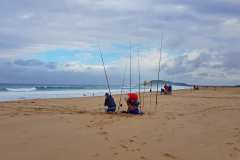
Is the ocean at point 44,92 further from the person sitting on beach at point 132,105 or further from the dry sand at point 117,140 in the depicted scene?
the dry sand at point 117,140

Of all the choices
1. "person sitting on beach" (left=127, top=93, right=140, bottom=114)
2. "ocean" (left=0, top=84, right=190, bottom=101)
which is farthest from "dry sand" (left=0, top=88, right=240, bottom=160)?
"ocean" (left=0, top=84, right=190, bottom=101)

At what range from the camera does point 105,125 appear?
31.6 ft

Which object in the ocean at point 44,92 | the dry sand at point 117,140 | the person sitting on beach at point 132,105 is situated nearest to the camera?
the dry sand at point 117,140

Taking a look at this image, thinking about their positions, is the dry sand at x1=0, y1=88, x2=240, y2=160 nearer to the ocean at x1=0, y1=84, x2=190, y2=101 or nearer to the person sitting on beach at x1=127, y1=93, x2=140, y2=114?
the person sitting on beach at x1=127, y1=93, x2=140, y2=114

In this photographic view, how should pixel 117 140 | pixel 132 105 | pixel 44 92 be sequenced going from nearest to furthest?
1. pixel 117 140
2. pixel 132 105
3. pixel 44 92

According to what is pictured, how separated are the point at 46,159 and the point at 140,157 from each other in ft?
5.31

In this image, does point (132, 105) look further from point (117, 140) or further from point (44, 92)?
point (44, 92)

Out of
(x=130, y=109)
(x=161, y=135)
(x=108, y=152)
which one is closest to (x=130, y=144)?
(x=108, y=152)

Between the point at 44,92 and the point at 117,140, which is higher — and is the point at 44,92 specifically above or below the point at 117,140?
above

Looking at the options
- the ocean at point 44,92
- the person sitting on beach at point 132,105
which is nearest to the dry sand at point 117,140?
the person sitting on beach at point 132,105

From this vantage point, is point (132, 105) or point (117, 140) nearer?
point (117, 140)

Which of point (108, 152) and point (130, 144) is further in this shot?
point (130, 144)

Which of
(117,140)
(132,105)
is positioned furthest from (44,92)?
(117,140)

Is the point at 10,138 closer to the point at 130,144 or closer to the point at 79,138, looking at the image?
the point at 79,138
